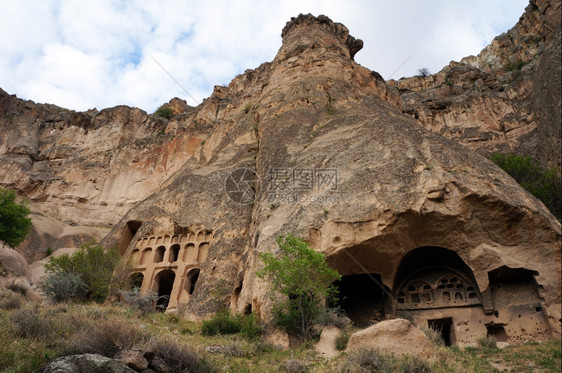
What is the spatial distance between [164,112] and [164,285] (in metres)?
39.5

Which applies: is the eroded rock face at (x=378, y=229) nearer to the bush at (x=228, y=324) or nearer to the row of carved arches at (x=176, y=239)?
the row of carved arches at (x=176, y=239)

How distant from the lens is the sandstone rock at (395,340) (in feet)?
33.8

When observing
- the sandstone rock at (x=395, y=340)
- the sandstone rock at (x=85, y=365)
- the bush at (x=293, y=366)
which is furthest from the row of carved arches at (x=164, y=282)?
the sandstone rock at (x=85, y=365)

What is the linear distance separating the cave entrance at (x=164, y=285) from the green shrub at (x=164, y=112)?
3806 centimetres

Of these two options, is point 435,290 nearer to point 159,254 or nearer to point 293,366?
point 293,366

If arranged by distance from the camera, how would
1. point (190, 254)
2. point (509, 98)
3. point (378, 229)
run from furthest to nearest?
point (509, 98) → point (190, 254) → point (378, 229)

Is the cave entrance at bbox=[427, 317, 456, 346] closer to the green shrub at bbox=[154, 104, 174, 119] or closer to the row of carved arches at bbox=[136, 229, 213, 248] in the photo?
the row of carved arches at bbox=[136, 229, 213, 248]

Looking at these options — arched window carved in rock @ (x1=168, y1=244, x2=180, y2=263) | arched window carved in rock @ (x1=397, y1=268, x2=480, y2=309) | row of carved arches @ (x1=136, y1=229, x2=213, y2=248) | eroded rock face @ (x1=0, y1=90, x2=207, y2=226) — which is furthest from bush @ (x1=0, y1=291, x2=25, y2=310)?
eroded rock face @ (x1=0, y1=90, x2=207, y2=226)

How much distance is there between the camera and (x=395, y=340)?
10.5m

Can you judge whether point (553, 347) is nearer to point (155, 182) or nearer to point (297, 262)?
point (297, 262)

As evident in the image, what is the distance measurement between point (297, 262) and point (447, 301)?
707cm

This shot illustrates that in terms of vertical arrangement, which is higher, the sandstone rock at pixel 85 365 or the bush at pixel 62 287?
the bush at pixel 62 287

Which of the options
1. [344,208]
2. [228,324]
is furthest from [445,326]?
[228,324]

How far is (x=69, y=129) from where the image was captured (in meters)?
48.6
